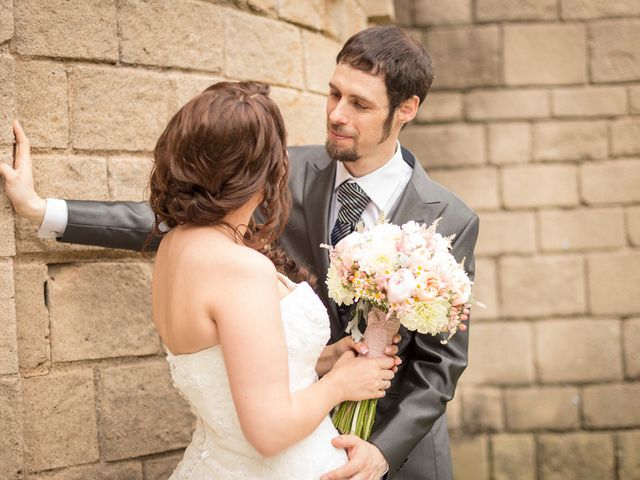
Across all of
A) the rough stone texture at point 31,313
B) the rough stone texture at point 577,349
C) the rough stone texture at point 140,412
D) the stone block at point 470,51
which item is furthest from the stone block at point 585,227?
the rough stone texture at point 31,313

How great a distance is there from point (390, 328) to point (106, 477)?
140 centimetres

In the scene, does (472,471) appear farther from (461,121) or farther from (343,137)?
(343,137)

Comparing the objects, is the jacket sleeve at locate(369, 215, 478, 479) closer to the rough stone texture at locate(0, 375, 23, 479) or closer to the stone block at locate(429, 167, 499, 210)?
the rough stone texture at locate(0, 375, 23, 479)

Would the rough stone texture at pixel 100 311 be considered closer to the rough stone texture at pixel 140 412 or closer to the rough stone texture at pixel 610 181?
the rough stone texture at pixel 140 412

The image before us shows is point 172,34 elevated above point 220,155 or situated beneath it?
elevated above

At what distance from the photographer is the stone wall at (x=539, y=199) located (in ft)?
19.0

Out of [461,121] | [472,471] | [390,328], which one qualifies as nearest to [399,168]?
[390,328]

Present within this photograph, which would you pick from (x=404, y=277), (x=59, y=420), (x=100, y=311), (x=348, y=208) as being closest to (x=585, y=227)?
(x=348, y=208)

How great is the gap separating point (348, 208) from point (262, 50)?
3.99 ft

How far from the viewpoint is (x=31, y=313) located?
10.0 ft

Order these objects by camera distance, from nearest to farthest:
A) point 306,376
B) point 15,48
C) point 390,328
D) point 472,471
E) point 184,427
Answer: point 306,376 → point 390,328 → point 15,48 → point 184,427 → point 472,471

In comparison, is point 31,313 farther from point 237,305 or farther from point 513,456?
point 513,456

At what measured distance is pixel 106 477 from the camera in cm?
327

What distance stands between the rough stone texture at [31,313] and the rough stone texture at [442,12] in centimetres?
360
